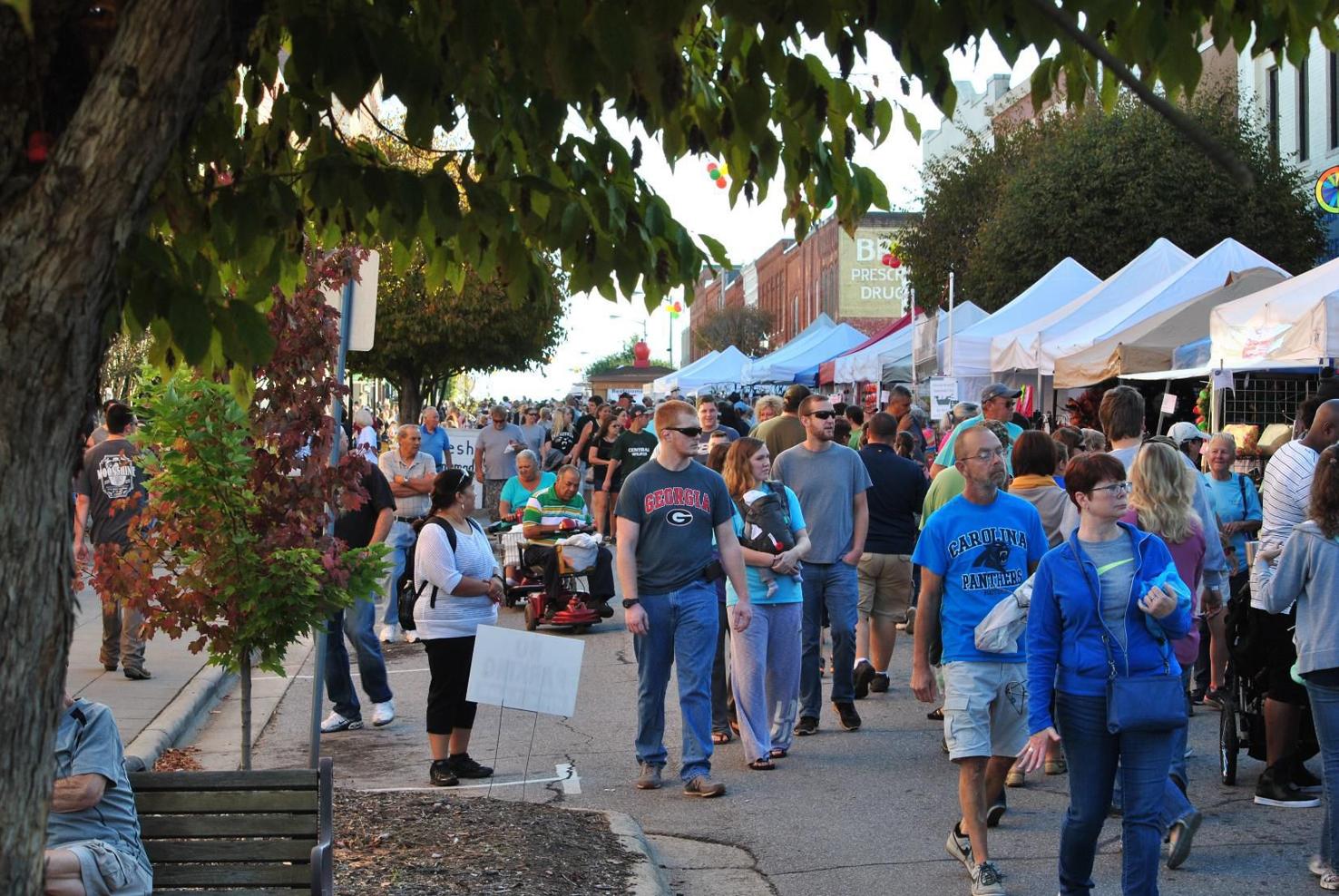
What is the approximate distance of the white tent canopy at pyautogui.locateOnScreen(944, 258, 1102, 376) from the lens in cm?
2181

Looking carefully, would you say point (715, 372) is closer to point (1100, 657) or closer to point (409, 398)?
point (409, 398)

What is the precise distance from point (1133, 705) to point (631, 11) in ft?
9.74

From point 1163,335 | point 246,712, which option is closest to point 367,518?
point 246,712

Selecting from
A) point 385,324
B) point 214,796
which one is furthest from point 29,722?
point 385,324

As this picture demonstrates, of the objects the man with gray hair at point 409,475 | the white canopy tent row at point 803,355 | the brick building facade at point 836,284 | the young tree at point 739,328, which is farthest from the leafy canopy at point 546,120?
the young tree at point 739,328

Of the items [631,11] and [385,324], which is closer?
[631,11]

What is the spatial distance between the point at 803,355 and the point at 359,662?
28971mm

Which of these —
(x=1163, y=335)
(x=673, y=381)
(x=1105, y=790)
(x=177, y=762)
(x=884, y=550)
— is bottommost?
(x=177, y=762)

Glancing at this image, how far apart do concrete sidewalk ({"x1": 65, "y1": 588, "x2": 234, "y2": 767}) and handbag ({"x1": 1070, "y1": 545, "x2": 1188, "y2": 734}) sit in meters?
5.52

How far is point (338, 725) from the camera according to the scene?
33.2 feet

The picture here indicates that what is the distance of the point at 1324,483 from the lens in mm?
6082

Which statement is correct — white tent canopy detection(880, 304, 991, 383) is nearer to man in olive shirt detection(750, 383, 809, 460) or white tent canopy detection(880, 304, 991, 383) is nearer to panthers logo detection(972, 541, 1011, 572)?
man in olive shirt detection(750, 383, 809, 460)

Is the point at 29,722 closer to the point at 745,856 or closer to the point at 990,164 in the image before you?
the point at 745,856

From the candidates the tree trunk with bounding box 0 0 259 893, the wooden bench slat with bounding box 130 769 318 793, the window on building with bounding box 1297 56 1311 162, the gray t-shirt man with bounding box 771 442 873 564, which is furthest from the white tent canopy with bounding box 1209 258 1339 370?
the window on building with bounding box 1297 56 1311 162
